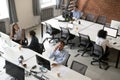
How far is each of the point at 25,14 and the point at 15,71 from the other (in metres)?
4.97

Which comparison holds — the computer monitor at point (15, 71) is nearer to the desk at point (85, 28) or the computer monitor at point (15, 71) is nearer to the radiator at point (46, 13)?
the desk at point (85, 28)

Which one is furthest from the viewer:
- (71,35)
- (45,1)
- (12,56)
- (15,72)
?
(45,1)

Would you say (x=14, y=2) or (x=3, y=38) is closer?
(x=3, y=38)

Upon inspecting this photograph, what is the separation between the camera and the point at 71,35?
6.99 meters

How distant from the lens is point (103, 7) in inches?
365

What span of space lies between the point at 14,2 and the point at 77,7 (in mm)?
3754

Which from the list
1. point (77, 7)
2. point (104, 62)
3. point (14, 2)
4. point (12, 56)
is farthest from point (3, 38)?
point (77, 7)

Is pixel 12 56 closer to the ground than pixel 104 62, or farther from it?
farther from it

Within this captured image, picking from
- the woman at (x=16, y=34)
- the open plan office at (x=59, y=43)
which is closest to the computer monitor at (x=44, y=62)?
the open plan office at (x=59, y=43)

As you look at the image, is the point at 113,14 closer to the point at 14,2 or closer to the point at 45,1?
the point at 45,1

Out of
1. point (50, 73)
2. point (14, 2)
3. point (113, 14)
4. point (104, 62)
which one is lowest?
point (104, 62)

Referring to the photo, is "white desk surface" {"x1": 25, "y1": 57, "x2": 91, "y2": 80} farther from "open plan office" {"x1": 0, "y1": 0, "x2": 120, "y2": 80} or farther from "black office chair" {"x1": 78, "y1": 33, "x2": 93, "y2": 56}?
"black office chair" {"x1": 78, "y1": 33, "x2": 93, "y2": 56}

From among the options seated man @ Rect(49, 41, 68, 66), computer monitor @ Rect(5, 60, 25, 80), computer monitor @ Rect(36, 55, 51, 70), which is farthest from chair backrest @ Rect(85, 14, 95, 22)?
computer monitor @ Rect(5, 60, 25, 80)

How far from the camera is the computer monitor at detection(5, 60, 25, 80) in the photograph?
380 cm
